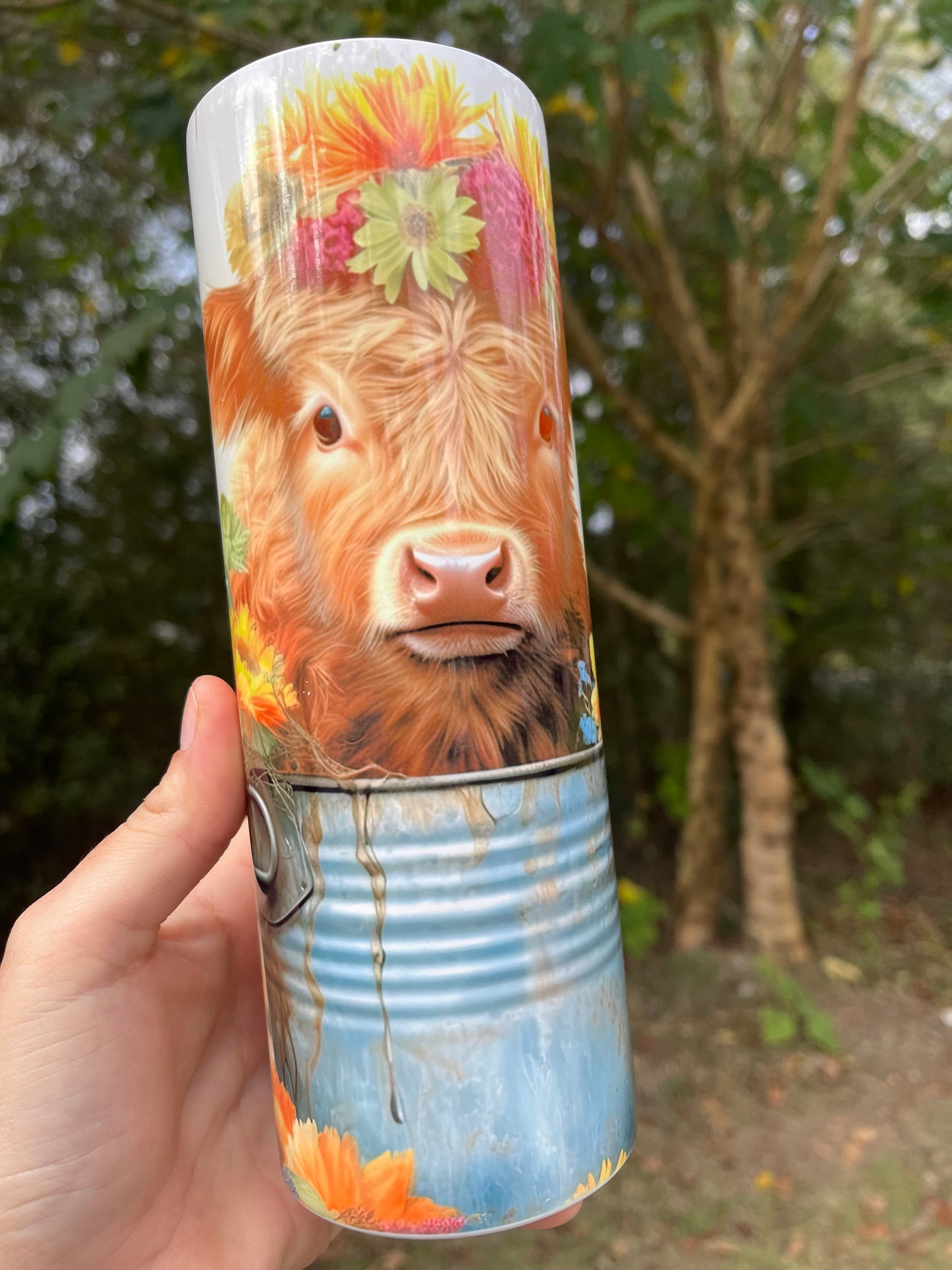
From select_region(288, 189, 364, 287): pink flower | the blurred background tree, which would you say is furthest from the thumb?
the blurred background tree

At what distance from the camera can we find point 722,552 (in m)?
2.92

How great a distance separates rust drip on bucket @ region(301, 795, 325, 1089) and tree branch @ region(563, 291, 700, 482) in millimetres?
1958

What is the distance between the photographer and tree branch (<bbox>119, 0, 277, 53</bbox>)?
5.80 feet

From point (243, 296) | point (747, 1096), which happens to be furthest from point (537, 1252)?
point (243, 296)

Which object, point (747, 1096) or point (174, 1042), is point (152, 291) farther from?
point (747, 1096)

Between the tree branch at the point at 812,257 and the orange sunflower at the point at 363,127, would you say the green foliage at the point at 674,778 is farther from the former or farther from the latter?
the orange sunflower at the point at 363,127

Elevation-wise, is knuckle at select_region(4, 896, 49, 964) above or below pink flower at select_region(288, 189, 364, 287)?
below

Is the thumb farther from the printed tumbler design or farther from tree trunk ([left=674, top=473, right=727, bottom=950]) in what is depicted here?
tree trunk ([left=674, top=473, right=727, bottom=950])

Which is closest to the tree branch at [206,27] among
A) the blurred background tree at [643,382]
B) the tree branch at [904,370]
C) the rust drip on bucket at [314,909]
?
the blurred background tree at [643,382]

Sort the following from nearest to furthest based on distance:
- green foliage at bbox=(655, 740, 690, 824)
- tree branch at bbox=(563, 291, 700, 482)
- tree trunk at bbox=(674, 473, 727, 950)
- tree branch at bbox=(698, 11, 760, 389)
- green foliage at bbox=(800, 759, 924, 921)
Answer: tree branch at bbox=(698, 11, 760, 389) → tree branch at bbox=(563, 291, 700, 482) → tree trunk at bbox=(674, 473, 727, 950) → green foliage at bbox=(655, 740, 690, 824) → green foliage at bbox=(800, 759, 924, 921)

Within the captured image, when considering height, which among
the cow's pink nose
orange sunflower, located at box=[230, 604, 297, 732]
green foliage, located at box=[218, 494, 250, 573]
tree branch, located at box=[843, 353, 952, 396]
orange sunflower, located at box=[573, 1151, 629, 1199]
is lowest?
orange sunflower, located at box=[573, 1151, 629, 1199]

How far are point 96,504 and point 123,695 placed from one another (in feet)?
2.57

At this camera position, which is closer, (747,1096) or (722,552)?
(747,1096)

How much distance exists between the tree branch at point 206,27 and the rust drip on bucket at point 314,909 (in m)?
1.55
